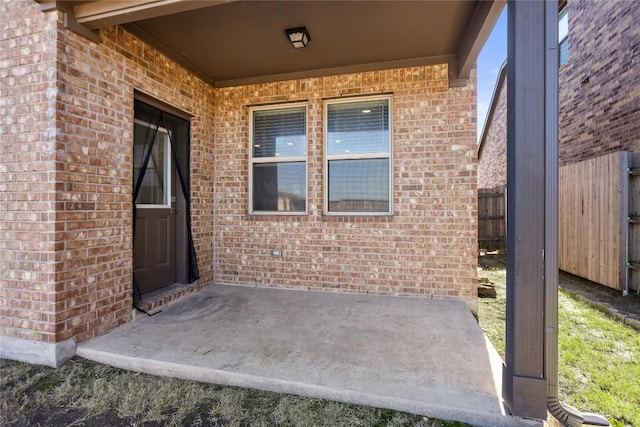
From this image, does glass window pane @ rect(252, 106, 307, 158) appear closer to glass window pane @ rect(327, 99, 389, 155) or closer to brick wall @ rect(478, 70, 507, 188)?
glass window pane @ rect(327, 99, 389, 155)

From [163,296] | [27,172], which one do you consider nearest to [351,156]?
[163,296]

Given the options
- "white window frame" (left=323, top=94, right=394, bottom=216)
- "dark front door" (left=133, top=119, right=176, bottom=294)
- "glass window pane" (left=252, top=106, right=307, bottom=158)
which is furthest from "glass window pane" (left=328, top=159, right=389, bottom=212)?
"dark front door" (left=133, top=119, right=176, bottom=294)

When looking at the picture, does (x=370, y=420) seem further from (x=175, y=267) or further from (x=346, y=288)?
(x=175, y=267)

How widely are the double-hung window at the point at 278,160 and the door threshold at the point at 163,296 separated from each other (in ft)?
4.32

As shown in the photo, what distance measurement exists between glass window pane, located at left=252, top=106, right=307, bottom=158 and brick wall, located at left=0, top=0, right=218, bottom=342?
1.89 meters

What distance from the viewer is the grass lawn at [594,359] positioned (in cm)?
197

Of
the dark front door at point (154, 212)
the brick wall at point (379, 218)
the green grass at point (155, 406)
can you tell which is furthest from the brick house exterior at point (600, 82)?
the dark front door at point (154, 212)

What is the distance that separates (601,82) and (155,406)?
308 inches

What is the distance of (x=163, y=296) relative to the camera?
3531 mm

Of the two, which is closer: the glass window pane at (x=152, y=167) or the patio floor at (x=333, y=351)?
the patio floor at (x=333, y=351)

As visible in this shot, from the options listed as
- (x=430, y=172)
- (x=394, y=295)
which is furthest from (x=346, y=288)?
(x=430, y=172)

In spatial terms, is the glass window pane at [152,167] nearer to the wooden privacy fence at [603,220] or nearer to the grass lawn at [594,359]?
the grass lawn at [594,359]

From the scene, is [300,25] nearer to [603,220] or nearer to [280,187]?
[280,187]

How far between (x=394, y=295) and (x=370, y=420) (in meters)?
2.19
